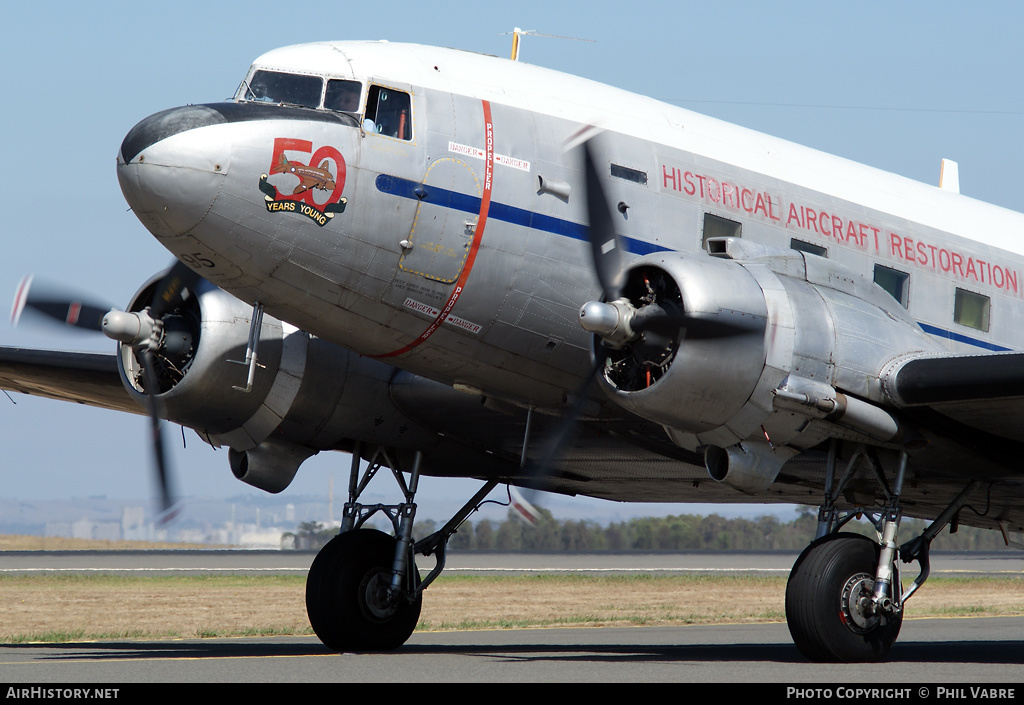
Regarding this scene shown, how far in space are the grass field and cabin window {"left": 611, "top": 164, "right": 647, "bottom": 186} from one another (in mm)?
10156

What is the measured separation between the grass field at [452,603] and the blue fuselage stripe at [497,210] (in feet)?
32.1

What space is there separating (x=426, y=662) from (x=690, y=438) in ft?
10.4

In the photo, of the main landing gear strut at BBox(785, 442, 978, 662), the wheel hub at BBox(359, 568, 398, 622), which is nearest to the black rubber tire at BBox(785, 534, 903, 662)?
the main landing gear strut at BBox(785, 442, 978, 662)

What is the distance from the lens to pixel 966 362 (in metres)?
10.4

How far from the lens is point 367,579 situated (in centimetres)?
1327

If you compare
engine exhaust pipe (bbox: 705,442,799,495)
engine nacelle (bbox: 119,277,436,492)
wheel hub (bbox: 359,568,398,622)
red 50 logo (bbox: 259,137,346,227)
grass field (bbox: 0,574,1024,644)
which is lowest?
grass field (bbox: 0,574,1024,644)

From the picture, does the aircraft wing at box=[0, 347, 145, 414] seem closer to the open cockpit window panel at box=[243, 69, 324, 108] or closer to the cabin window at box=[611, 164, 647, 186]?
the open cockpit window panel at box=[243, 69, 324, 108]

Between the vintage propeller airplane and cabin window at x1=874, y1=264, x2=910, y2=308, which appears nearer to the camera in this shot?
the vintage propeller airplane

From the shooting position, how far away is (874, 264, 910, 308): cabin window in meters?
12.5

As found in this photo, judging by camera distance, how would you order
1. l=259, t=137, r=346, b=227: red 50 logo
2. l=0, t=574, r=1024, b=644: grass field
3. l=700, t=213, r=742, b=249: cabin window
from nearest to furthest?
l=259, t=137, r=346, b=227: red 50 logo < l=700, t=213, r=742, b=249: cabin window < l=0, t=574, r=1024, b=644: grass field

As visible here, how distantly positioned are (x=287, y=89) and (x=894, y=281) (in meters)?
6.47

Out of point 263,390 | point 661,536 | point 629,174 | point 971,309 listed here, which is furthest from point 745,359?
point 661,536

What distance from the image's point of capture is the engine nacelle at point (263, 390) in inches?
472

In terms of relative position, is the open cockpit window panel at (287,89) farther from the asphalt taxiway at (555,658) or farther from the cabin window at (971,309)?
the cabin window at (971,309)
